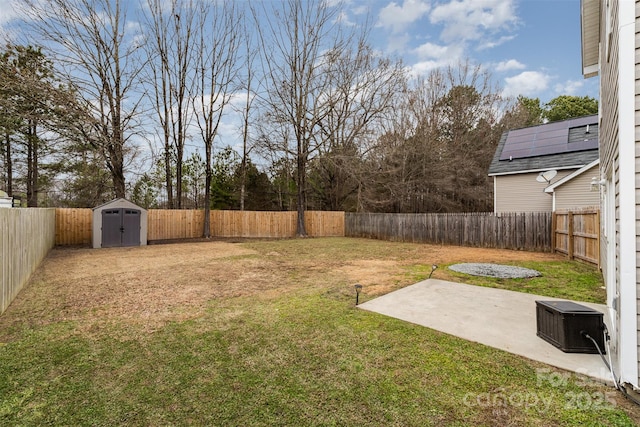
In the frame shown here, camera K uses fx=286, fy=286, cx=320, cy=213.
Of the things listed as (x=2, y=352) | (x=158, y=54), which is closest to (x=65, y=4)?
(x=158, y=54)

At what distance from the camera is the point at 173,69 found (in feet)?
55.2

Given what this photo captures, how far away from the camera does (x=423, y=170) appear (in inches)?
736

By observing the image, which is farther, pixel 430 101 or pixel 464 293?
pixel 430 101

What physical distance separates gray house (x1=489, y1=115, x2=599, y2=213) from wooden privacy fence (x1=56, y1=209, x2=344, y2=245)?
8582mm

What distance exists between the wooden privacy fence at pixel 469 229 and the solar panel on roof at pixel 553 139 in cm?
382

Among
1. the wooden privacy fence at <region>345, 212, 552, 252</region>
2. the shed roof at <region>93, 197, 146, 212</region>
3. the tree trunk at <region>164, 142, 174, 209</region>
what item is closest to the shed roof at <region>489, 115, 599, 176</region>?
the wooden privacy fence at <region>345, 212, 552, 252</region>

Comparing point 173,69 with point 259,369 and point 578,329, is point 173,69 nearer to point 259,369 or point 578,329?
point 259,369

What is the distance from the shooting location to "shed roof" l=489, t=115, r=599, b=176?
1101cm

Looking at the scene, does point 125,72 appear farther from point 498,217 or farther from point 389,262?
point 498,217

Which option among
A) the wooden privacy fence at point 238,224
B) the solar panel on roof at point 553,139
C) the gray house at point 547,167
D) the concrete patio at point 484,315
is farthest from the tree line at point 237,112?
the concrete patio at point 484,315

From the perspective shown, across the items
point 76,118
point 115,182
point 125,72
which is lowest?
point 115,182

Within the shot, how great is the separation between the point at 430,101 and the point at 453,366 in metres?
20.3

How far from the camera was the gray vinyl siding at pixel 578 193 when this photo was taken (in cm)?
938

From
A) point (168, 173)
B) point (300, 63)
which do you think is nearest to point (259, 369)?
point (300, 63)
